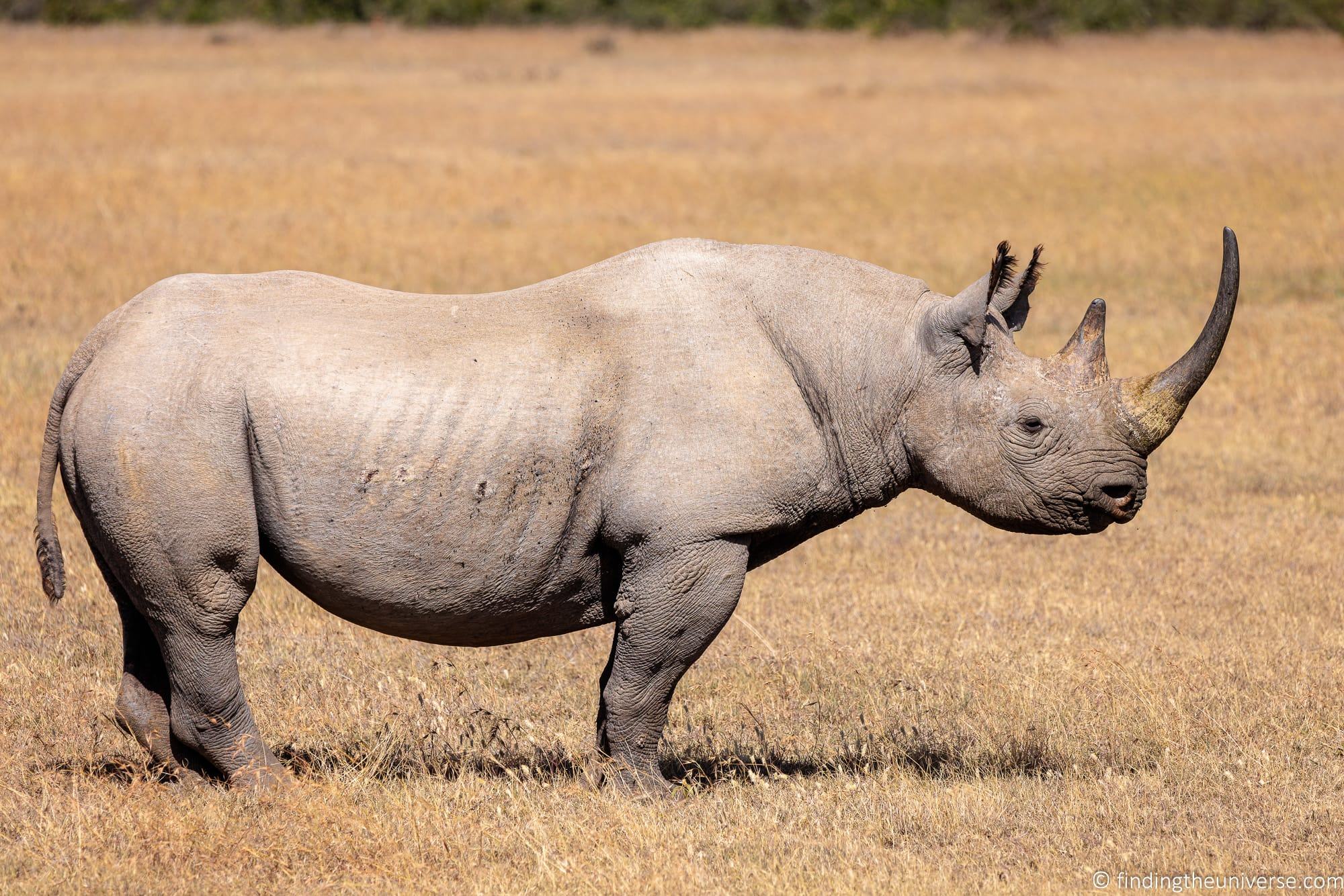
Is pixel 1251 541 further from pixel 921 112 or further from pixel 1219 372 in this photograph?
pixel 921 112

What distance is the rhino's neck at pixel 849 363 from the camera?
19.8 feet

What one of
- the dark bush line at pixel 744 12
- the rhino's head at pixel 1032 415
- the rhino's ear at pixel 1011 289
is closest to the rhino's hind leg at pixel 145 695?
the rhino's head at pixel 1032 415

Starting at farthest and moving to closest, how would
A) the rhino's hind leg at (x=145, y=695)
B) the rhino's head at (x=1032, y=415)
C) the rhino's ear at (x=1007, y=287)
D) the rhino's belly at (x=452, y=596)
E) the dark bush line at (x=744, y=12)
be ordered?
the dark bush line at (x=744, y=12) → the rhino's hind leg at (x=145, y=695) → the rhino's head at (x=1032, y=415) → the rhino's ear at (x=1007, y=287) → the rhino's belly at (x=452, y=596)

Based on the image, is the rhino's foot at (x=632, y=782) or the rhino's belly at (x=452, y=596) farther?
the rhino's foot at (x=632, y=782)

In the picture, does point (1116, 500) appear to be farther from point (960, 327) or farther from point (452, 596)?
point (452, 596)

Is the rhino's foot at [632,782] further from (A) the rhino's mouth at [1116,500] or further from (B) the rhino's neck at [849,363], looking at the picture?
(A) the rhino's mouth at [1116,500]

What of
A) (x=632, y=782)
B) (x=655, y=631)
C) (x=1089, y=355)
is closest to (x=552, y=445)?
(x=655, y=631)

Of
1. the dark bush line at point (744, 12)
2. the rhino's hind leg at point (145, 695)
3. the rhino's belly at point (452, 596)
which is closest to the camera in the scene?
the rhino's belly at point (452, 596)

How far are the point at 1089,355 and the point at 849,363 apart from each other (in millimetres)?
886

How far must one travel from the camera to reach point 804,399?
237 inches

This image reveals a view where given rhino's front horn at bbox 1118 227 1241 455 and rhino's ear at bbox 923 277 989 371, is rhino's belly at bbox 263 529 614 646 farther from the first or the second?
rhino's front horn at bbox 1118 227 1241 455

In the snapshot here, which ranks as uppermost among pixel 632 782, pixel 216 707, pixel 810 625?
pixel 216 707

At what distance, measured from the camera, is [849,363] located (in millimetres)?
6066

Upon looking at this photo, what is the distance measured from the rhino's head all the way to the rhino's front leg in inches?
36.2
